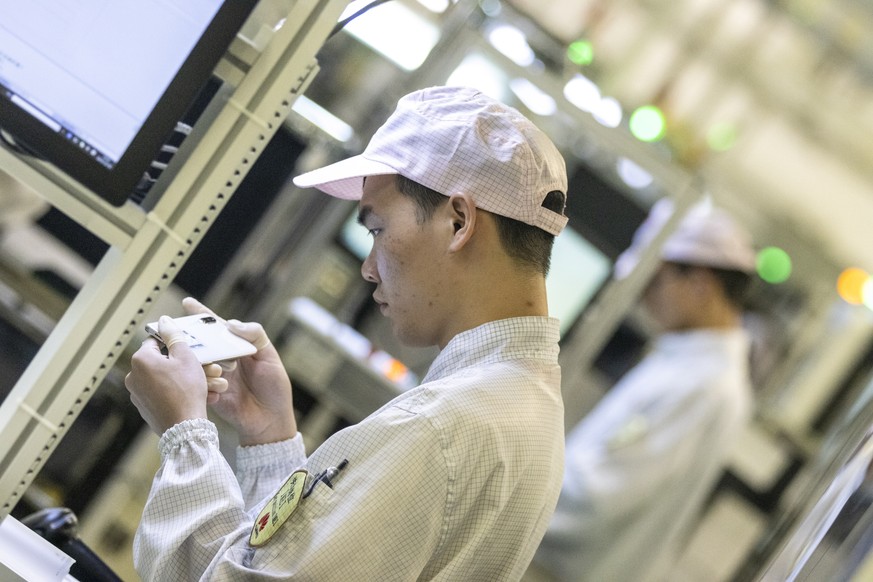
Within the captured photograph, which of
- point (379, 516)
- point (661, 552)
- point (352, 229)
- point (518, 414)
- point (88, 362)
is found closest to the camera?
point (379, 516)

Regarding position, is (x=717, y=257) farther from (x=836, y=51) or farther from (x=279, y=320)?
(x=836, y=51)

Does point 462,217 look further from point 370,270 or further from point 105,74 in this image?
point 105,74

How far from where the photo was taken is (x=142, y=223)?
1373mm

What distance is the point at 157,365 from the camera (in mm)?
1286

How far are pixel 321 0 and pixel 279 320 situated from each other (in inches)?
84.9

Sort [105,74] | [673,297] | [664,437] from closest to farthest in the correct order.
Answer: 1. [105,74]
2. [664,437]
3. [673,297]

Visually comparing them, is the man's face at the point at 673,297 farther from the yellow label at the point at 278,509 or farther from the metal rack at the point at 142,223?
the yellow label at the point at 278,509

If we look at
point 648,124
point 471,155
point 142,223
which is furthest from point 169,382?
point 648,124

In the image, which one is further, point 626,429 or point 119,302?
point 626,429

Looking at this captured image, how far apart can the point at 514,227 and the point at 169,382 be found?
483 millimetres

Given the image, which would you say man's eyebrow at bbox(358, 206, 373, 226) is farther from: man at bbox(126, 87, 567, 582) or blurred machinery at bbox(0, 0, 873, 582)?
blurred machinery at bbox(0, 0, 873, 582)

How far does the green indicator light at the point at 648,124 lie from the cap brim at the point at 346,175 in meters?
2.44

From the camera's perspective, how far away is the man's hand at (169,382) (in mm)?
1268

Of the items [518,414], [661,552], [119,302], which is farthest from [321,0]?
[661,552]
